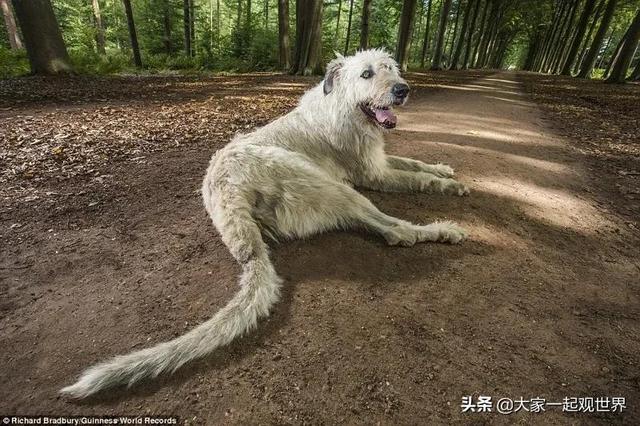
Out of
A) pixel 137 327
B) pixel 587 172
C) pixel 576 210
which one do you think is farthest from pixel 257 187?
pixel 587 172

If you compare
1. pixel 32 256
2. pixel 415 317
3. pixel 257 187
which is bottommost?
pixel 32 256

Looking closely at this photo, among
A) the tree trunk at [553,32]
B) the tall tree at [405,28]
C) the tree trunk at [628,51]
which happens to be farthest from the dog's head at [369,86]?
the tree trunk at [553,32]

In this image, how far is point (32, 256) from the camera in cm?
320

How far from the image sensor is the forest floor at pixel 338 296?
191 centimetres

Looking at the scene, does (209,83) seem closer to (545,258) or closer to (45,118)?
(45,118)

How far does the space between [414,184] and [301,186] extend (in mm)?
1752

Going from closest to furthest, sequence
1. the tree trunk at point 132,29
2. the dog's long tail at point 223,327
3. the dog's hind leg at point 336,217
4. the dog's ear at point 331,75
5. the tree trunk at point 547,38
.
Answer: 1. the dog's long tail at point 223,327
2. the dog's hind leg at point 336,217
3. the dog's ear at point 331,75
4. the tree trunk at point 132,29
5. the tree trunk at point 547,38

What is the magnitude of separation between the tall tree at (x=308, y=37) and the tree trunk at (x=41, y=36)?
922 centimetres

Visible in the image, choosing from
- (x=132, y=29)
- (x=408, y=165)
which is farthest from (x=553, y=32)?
(x=408, y=165)

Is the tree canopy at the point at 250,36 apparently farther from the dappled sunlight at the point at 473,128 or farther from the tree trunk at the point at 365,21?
the dappled sunlight at the point at 473,128

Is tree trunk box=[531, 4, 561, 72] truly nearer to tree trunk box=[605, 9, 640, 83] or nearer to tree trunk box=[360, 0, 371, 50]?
tree trunk box=[605, 9, 640, 83]

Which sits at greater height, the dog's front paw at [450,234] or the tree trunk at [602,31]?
the tree trunk at [602,31]

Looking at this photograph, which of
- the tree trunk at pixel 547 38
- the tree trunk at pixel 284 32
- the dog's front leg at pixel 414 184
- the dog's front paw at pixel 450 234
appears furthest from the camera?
the tree trunk at pixel 547 38

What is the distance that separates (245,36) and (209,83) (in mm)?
11607
